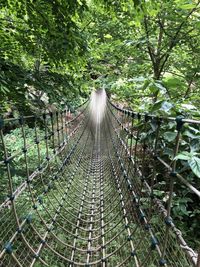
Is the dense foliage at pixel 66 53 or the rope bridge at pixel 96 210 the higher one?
the dense foliage at pixel 66 53

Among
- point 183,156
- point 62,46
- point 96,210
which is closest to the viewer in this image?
point 183,156

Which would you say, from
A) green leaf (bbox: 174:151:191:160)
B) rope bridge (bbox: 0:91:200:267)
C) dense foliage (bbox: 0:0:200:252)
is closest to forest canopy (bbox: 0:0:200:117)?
dense foliage (bbox: 0:0:200:252)

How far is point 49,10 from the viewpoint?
5.28ft

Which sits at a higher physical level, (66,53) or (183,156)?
(66,53)

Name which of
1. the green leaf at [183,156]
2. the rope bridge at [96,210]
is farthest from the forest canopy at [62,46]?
the green leaf at [183,156]

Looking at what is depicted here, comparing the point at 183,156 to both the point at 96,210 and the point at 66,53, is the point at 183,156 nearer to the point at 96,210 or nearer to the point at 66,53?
the point at 66,53

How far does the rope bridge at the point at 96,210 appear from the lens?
118 cm

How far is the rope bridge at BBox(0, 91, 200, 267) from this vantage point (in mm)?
1176

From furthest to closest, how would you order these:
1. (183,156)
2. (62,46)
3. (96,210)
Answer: (96,210) < (62,46) < (183,156)

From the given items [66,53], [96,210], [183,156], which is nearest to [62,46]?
[66,53]

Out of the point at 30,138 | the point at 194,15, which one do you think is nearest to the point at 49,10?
the point at 194,15

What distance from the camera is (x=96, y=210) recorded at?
2158 mm

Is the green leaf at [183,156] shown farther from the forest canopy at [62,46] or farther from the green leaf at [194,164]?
the forest canopy at [62,46]

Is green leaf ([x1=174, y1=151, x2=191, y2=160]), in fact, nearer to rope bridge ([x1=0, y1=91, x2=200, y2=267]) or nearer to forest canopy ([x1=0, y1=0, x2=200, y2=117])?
rope bridge ([x1=0, y1=91, x2=200, y2=267])
